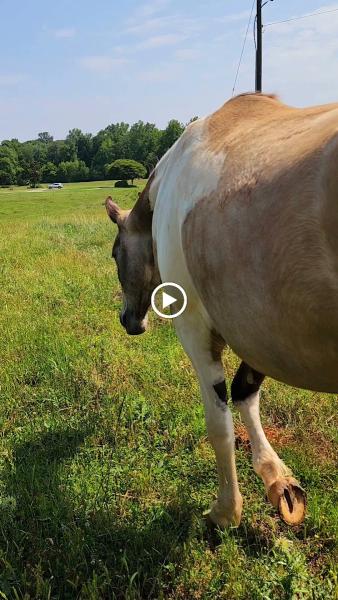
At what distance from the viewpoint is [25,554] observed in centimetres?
268

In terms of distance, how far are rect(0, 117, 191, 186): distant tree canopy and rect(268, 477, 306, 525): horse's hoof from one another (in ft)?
238

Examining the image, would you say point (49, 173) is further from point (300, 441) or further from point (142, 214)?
point (300, 441)

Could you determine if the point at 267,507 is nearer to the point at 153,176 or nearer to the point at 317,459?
the point at 317,459

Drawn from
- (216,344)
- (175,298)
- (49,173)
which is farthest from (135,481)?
(49,173)

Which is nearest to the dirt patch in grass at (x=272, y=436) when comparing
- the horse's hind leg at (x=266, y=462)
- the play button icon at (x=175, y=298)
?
the horse's hind leg at (x=266, y=462)

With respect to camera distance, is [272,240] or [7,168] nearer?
[272,240]

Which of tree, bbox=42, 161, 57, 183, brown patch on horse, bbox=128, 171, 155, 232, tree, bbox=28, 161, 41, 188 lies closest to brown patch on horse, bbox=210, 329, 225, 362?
brown patch on horse, bbox=128, 171, 155, 232

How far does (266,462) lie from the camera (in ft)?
9.71

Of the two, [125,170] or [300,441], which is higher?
[300,441]

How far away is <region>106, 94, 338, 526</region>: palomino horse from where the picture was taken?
1.60m

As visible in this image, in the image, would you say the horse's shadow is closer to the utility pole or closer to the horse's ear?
the horse's ear

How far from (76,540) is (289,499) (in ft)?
3.70

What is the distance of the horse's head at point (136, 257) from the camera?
355cm

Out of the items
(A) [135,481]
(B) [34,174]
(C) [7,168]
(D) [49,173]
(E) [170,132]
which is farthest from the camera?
(D) [49,173]
